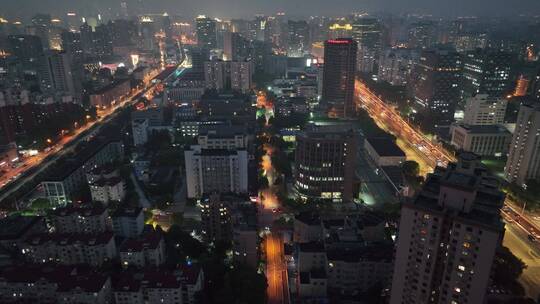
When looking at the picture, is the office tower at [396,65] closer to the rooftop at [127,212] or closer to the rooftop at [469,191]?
the rooftop at [127,212]

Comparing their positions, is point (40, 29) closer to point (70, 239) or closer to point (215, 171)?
point (215, 171)

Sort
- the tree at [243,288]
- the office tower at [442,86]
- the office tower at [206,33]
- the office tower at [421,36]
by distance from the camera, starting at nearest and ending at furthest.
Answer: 1. the tree at [243,288]
2. the office tower at [442,86]
3. the office tower at [421,36]
4. the office tower at [206,33]

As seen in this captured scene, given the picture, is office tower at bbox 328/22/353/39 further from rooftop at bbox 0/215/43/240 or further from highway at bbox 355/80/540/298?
rooftop at bbox 0/215/43/240

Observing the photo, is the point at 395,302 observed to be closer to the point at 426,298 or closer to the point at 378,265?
the point at 426,298

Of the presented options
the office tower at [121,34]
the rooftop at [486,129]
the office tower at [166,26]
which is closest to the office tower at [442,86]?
the rooftop at [486,129]

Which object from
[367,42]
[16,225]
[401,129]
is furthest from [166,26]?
[16,225]

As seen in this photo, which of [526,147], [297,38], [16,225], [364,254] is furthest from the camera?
[297,38]
